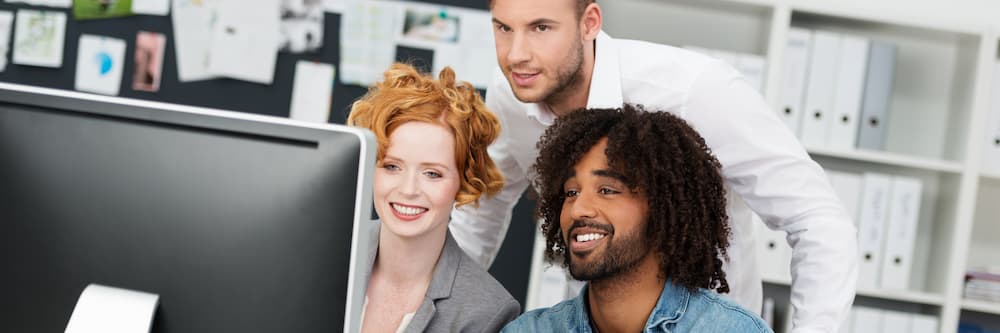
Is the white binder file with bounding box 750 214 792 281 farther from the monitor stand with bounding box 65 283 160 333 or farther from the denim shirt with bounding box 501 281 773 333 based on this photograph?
the monitor stand with bounding box 65 283 160 333

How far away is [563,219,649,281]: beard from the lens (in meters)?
1.23

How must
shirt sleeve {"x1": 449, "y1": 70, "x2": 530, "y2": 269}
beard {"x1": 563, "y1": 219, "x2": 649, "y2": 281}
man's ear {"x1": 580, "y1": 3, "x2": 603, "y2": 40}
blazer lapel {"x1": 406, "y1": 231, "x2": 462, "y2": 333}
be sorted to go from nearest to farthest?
beard {"x1": 563, "y1": 219, "x2": 649, "y2": 281} < blazer lapel {"x1": 406, "y1": 231, "x2": 462, "y2": 333} < man's ear {"x1": 580, "y1": 3, "x2": 603, "y2": 40} < shirt sleeve {"x1": 449, "y1": 70, "x2": 530, "y2": 269}

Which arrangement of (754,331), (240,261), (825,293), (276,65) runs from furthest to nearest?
Answer: (276,65) < (825,293) < (754,331) < (240,261)

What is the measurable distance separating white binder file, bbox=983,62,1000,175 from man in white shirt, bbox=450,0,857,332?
5.10ft

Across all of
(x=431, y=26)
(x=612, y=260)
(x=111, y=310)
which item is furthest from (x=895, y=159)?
(x=111, y=310)

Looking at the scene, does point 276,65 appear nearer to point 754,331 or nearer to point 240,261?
point 754,331

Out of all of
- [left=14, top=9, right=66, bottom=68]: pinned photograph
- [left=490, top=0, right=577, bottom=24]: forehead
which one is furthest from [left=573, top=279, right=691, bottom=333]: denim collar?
[left=14, top=9, right=66, bottom=68]: pinned photograph

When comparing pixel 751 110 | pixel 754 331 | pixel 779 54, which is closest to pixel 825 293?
pixel 754 331

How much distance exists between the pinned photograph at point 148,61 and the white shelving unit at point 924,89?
4.33ft

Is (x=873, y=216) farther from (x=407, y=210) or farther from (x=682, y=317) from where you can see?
(x=407, y=210)

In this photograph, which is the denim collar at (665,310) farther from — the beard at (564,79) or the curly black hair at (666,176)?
the beard at (564,79)

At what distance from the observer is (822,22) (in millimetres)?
2914

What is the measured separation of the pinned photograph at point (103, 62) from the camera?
288 centimetres

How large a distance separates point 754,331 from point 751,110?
376 mm
